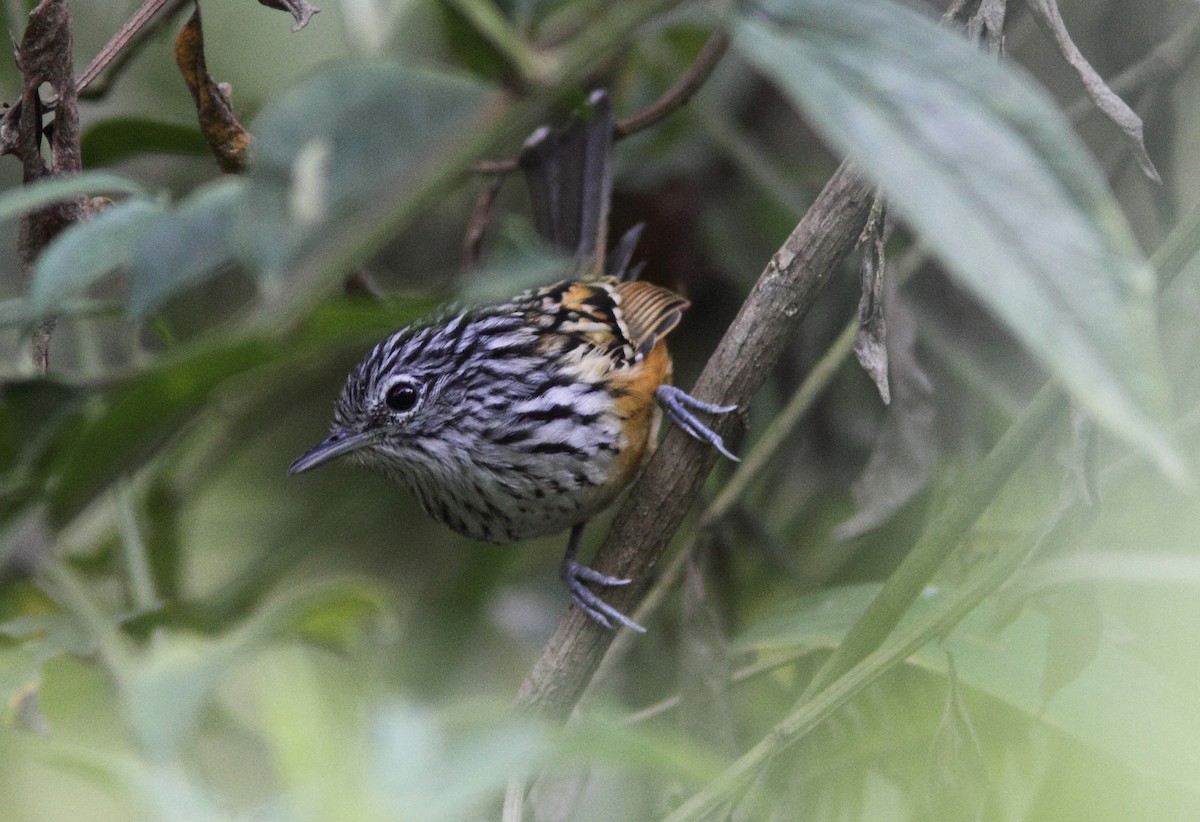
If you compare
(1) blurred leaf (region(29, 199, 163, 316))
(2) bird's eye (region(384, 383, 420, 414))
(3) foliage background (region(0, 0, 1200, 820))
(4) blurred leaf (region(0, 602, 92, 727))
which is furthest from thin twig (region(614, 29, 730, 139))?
(4) blurred leaf (region(0, 602, 92, 727))

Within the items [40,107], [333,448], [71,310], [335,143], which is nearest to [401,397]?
[333,448]

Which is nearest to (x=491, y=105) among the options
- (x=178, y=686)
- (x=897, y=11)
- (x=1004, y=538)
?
(x=897, y=11)

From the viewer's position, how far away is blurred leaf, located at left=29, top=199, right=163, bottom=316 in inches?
40.7

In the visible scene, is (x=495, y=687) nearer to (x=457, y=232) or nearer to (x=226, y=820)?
(x=457, y=232)

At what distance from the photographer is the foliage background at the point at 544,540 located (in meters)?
0.94

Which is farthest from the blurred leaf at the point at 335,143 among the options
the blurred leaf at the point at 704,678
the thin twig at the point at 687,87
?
the blurred leaf at the point at 704,678

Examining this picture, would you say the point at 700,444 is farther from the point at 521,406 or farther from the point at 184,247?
the point at 184,247

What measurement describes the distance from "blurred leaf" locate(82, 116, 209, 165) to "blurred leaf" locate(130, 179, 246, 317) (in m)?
1.11

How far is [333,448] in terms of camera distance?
2701 mm

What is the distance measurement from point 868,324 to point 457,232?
220 centimetres

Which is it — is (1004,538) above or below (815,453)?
above

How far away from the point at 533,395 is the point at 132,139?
3.36 ft

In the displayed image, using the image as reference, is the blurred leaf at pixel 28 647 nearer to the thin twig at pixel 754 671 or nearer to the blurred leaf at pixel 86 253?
the blurred leaf at pixel 86 253

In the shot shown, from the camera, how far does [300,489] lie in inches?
135
